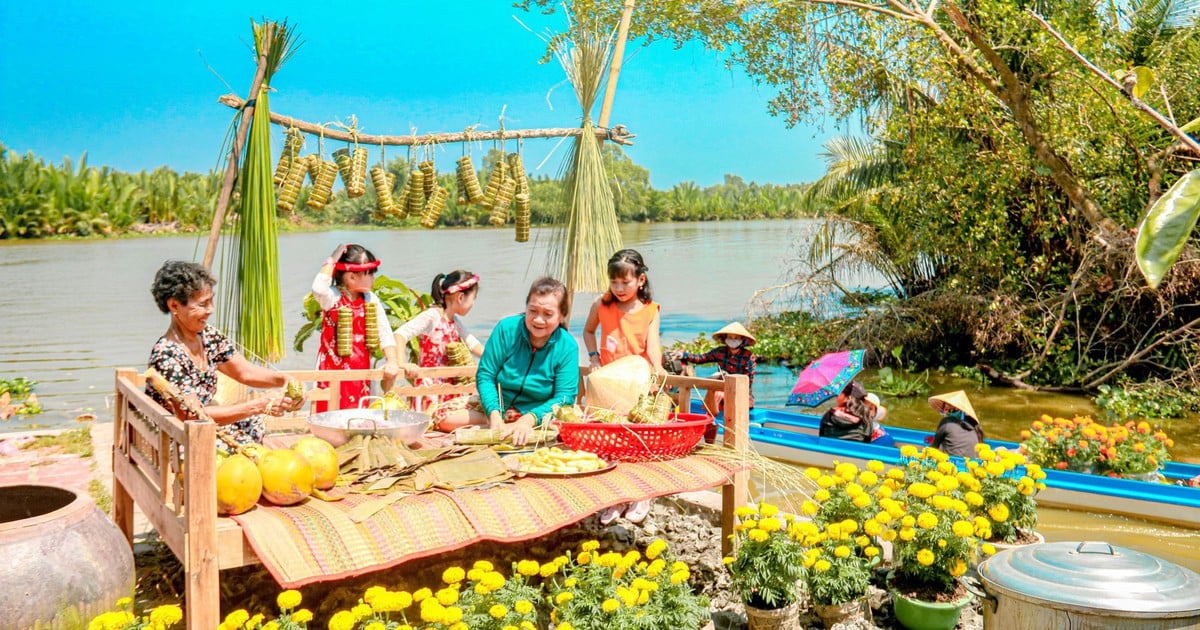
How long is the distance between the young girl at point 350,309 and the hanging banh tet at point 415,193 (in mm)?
800

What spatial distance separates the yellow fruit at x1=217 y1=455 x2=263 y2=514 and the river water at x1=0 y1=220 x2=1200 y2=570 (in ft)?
6.81

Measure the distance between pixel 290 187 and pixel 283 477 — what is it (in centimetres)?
347

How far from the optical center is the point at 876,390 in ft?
47.5

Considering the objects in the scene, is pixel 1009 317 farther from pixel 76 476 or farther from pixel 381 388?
pixel 76 476

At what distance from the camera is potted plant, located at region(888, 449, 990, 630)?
399 centimetres

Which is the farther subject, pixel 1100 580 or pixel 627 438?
pixel 627 438

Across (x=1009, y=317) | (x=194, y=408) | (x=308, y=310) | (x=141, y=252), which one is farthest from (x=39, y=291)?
(x=194, y=408)

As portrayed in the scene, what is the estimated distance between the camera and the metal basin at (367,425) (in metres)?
4.48

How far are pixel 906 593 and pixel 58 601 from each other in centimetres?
340

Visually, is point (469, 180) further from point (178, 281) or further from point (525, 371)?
point (178, 281)

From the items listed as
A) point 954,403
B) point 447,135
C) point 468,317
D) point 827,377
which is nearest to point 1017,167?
point 827,377

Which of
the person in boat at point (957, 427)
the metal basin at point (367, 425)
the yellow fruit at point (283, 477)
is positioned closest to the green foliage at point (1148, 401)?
the person in boat at point (957, 427)

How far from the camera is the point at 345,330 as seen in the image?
652cm

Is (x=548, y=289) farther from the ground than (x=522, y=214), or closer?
closer
